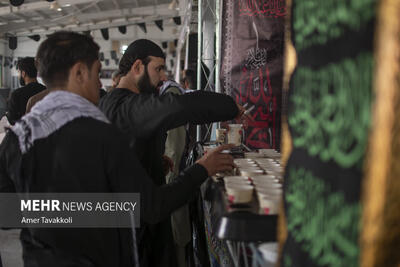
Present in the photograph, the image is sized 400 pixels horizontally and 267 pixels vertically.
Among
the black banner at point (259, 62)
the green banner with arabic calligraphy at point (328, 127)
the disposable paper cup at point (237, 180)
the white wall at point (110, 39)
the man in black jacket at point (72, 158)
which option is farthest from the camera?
the white wall at point (110, 39)

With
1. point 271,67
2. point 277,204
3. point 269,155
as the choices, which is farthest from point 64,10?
point 277,204

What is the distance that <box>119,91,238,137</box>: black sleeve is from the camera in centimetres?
172

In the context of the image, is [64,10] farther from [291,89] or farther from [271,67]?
[291,89]

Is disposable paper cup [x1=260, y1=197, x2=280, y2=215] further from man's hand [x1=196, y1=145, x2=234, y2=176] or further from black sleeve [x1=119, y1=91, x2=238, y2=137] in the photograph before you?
black sleeve [x1=119, y1=91, x2=238, y2=137]

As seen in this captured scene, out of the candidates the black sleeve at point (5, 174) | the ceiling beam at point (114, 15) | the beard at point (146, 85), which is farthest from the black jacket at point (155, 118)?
the ceiling beam at point (114, 15)

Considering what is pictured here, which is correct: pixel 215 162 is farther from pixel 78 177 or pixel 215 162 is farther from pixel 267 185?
pixel 78 177

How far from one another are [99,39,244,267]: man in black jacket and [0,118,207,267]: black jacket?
387 mm

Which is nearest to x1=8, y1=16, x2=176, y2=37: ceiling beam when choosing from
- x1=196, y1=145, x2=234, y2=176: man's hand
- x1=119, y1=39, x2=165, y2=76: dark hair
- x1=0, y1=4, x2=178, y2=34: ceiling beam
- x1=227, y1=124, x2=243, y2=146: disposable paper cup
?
x1=0, y1=4, x2=178, y2=34: ceiling beam

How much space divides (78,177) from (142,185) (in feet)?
0.74

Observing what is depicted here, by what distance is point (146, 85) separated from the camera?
2080mm

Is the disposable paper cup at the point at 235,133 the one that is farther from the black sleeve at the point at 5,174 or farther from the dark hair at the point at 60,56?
the black sleeve at the point at 5,174

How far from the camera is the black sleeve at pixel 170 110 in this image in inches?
67.6

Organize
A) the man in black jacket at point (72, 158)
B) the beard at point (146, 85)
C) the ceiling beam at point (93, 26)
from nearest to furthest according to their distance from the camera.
→ the man in black jacket at point (72, 158), the beard at point (146, 85), the ceiling beam at point (93, 26)

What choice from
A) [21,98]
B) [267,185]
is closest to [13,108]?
[21,98]
